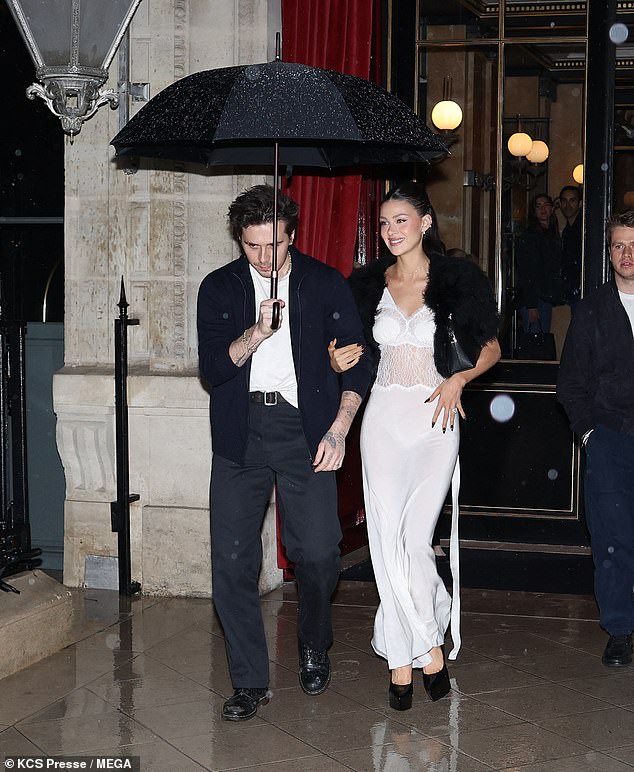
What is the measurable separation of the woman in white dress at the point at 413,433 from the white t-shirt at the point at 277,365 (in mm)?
180

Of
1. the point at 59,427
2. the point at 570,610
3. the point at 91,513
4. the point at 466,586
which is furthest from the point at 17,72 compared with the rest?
the point at 570,610

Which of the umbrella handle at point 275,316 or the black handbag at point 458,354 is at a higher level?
the umbrella handle at point 275,316

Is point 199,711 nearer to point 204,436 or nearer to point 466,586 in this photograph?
point 204,436

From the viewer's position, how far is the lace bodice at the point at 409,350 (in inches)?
177

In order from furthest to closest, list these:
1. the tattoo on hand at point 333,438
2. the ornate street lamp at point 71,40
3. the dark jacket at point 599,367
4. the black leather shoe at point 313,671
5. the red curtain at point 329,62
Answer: the red curtain at point 329,62
the ornate street lamp at point 71,40
the dark jacket at point 599,367
the black leather shoe at point 313,671
the tattoo on hand at point 333,438

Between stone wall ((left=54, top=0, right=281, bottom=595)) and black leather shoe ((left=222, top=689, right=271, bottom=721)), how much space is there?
1.78 m

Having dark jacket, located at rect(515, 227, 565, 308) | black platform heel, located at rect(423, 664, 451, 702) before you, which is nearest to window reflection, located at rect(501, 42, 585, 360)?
dark jacket, located at rect(515, 227, 565, 308)

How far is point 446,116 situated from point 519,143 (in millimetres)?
453

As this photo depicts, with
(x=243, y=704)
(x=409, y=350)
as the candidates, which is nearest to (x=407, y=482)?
(x=409, y=350)

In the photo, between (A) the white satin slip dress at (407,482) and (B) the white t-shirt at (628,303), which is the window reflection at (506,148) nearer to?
(B) the white t-shirt at (628,303)

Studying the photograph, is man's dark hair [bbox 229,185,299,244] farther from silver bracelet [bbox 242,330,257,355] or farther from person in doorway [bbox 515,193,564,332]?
person in doorway [bbox 515,193,564,332]

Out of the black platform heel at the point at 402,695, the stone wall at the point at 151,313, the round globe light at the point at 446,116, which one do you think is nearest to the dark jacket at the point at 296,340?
the black platform heel at the point at 402,695

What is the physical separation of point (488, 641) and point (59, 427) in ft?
8.33

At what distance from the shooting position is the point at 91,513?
6355 millimetres
